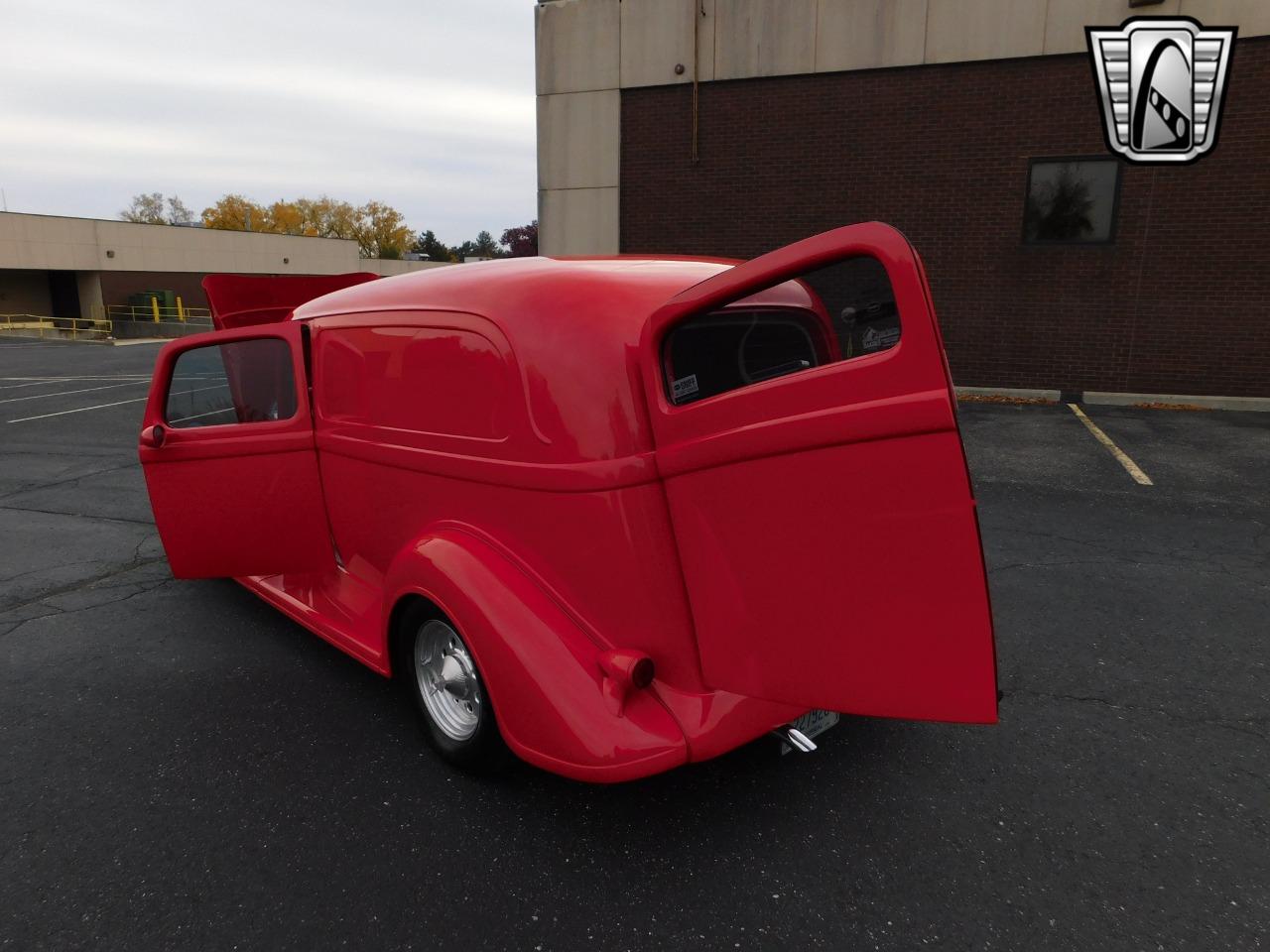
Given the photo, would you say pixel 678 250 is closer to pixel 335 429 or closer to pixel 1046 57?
pixel 1046 57

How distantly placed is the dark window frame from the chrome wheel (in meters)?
12.0

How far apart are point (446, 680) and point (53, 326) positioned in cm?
4303

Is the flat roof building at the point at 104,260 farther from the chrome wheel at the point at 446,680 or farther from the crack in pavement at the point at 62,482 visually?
the chrome wheel at the point at 446,680

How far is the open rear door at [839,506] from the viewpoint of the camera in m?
1.97

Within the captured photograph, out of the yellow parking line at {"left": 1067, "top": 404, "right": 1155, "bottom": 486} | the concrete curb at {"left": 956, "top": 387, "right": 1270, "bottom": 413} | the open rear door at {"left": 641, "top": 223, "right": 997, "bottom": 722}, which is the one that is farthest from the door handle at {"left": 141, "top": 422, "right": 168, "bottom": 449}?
the concrete curb at {"left": 956, "top": 387, "right": 1270, "bottom": 413}

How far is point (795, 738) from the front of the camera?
8.93 ft

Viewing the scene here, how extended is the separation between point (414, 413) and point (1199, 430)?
408 inches

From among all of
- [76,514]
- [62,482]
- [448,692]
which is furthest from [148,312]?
[448,692]

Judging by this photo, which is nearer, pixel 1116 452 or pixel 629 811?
pixel 629 811

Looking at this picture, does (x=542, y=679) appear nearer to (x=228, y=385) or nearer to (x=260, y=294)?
(x=228, y=385)

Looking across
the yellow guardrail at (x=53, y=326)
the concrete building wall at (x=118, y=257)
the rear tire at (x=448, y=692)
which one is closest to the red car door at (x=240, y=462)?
the rear tire at (x=448, y=692)

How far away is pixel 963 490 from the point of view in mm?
1945

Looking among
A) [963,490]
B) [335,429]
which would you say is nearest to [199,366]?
[335,429]

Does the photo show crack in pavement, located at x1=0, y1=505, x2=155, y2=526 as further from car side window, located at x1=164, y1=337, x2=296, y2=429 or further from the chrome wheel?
the chrome wheel
